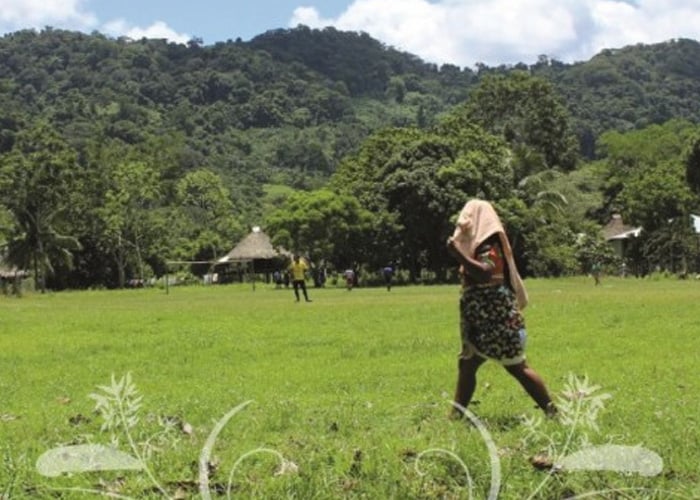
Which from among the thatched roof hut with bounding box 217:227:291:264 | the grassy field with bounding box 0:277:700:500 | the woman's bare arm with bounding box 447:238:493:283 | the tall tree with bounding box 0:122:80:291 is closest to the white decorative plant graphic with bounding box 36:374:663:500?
the grassy field with bounding box 0:277:700:500

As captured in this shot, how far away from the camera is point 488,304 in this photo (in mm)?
7434

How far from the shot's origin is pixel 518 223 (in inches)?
2218

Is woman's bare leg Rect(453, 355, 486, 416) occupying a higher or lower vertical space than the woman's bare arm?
lower

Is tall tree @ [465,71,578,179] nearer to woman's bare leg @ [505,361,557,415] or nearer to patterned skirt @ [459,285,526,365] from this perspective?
patterned skirt @ [459,285,526,365]

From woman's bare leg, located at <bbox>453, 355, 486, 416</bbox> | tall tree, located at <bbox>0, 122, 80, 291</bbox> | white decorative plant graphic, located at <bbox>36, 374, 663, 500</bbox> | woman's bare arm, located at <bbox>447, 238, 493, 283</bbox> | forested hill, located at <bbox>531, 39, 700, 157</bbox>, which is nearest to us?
white decorative plant graphic, located at <bbox>36, 374, 663, 500</bbox>

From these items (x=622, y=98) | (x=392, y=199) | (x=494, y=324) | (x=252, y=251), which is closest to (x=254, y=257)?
(x=252, y=251)

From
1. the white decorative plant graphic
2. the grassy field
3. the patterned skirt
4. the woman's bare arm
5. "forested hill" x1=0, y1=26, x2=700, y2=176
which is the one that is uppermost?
"forested hill" x1=0, y1=26, x2=700, y2=176

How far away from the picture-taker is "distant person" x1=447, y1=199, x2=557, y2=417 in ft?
24.1

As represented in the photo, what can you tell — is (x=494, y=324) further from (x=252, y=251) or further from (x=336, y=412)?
(x=252, y=251)

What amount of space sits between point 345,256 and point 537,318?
131 ft

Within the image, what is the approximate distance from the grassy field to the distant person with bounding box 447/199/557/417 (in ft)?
1.31

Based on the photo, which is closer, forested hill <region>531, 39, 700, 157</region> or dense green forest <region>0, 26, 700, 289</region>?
dense green forest <region>0, 26, 700, 289</region>

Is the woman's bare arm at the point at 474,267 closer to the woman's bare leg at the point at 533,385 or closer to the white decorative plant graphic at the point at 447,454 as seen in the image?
the woman's bare leg at the point at 533,385

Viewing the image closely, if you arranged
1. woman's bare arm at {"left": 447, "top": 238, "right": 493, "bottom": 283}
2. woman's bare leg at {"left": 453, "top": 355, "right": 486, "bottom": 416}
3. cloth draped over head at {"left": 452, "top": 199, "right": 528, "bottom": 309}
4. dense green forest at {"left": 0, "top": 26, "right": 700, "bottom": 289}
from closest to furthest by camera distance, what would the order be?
woman's bare arm at {"left": 447, "top": 238, "right": 493, "bottom": 283}
cloth draped over head at {"left": 452, "top": 199, "right": 528, "bottom": 309}
woman's bare leg at {"left": 453, "top": 355, "right": 486, "bottom": 416}
dense green forest at {"left": 0, "top": 26, "right": 700, "bottom": 289}
